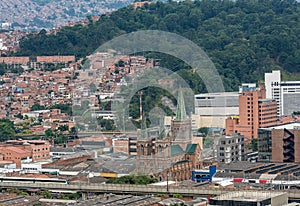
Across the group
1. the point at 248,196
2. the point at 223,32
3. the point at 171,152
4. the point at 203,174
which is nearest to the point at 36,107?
the point at 223,32

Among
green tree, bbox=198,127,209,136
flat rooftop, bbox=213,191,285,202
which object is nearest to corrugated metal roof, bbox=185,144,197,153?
green tree, bbox=198,127,209,136

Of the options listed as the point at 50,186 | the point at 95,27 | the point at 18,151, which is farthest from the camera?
the point at 95,27

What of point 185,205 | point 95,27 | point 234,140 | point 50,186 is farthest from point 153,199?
point 95,27

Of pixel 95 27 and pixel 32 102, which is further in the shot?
pixel 95 27

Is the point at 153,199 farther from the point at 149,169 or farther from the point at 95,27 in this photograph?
the point at 95,27

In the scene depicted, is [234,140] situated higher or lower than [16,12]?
lower

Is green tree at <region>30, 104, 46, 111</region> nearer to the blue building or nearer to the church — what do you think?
the church

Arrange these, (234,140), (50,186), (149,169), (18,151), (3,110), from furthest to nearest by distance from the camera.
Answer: (3,110), (18,151), (234,140), (149,169), (50,186)

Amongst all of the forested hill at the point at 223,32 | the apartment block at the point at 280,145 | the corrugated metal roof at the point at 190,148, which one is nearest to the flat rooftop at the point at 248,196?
the corrugated metal roof at the point at 190,148
